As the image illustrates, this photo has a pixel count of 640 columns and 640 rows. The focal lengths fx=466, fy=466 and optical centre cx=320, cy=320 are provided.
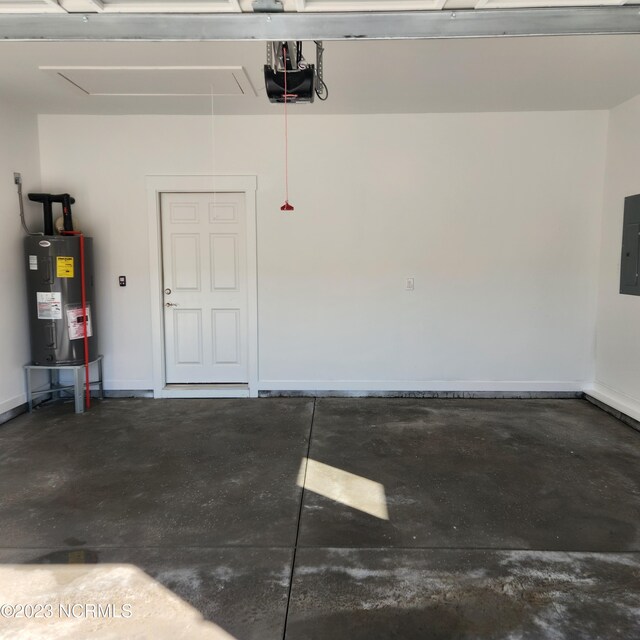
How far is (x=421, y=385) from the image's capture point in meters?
4.85

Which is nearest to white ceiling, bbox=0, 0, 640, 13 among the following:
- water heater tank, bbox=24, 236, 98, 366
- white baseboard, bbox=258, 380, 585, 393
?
water heater tank, bbox=24, 236, 98, 366

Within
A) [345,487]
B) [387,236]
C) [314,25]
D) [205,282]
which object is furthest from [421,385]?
[314,25]

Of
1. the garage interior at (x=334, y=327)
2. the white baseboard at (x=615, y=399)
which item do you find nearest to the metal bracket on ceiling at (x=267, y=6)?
the garage interior at (x=334, y=327)

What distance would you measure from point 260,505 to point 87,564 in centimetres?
92

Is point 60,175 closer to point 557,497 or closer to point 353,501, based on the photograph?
point 353,501

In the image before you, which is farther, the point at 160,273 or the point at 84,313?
the point at 160,273

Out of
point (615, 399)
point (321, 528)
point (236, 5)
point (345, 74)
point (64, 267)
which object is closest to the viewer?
point (236, 5)

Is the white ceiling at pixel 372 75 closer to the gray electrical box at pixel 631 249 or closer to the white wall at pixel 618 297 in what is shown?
the white wall at pixel 618 297

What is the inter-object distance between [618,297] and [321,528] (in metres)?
3.60

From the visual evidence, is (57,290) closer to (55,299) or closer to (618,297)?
(55,299)

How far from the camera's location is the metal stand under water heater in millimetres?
4203

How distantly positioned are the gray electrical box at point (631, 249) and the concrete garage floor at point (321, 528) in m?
1.23

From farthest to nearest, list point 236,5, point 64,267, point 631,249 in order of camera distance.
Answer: point 64,267 < point 631,249 < point 236,5

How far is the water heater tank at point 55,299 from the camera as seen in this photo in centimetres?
420
